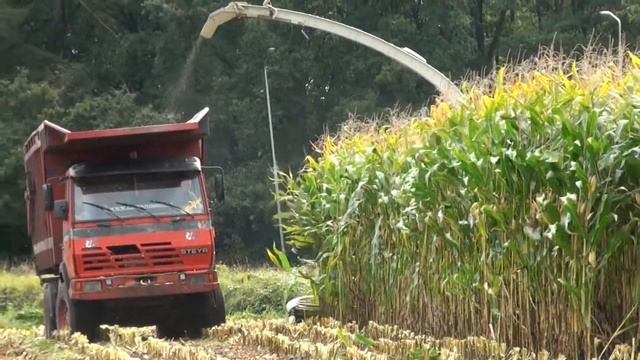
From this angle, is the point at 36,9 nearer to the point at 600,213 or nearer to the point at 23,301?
the point at 23,301

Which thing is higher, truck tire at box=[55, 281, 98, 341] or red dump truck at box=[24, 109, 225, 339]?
red dump truck at box=[24, 109, 225, 339]

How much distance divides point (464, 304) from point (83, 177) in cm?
588

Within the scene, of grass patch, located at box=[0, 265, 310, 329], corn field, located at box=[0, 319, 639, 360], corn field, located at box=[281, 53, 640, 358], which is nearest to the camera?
corn field, located at box=[281, 53, 640, 358]

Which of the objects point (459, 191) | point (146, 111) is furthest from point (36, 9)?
point (459, 191)

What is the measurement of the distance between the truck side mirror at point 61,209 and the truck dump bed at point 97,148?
650 mm

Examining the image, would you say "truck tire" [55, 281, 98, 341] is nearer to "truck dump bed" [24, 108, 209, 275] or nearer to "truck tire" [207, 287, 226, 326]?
"truck dump bed" [24, 108, 209, 275]

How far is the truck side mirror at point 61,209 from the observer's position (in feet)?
46.5

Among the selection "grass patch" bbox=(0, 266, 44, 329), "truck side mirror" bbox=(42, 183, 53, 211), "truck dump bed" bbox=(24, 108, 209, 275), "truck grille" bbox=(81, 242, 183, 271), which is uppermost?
"truck dump bed" bbox=(24, 108, 209, 275)

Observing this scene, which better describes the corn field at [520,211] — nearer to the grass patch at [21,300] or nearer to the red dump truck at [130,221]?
the red dump truck at [130,221]

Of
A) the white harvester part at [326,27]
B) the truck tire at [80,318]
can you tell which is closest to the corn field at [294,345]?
the truck tire at [80,318]

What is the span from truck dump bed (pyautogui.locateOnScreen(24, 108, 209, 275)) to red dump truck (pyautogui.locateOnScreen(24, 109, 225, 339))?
0.01 m

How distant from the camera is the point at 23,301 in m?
27.5

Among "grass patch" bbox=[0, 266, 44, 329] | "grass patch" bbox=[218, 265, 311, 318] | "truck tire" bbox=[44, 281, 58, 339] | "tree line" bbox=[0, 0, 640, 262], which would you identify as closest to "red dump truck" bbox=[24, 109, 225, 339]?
"truck tire" bbox=[44, 281, 58, 339]

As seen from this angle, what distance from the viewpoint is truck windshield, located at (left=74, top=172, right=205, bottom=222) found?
14320 millimetres
